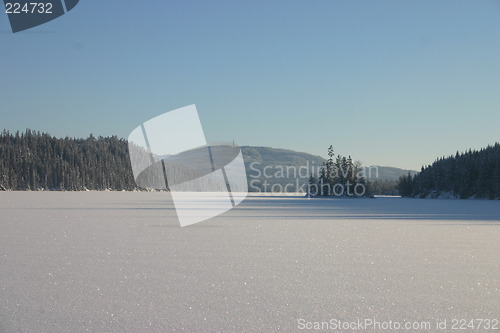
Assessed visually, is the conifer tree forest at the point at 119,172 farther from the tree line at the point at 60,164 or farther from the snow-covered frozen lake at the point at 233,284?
the snow-covered frozen lake at the point at 233,284

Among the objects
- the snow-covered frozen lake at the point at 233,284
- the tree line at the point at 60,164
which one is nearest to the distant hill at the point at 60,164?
the tree line at the point at 60,164

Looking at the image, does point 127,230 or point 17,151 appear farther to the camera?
point 17,151

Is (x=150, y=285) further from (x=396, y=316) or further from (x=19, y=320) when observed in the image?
(x=396, y=316)

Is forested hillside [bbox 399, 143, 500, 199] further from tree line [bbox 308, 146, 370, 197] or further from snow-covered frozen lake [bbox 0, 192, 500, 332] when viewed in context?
snow-covered frozen lake [bbox 0, 192, 500, 332]

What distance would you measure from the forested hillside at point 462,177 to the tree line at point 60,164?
81.6 metres

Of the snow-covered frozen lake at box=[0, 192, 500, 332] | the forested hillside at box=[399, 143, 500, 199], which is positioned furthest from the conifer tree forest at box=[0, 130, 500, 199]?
the snow-covered frozen lake at box=[0, 192, 500, 332]

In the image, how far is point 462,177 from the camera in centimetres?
8756

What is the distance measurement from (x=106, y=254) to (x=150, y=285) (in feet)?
9.91

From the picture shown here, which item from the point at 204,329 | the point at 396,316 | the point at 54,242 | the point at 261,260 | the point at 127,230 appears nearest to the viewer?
the point at 204,329

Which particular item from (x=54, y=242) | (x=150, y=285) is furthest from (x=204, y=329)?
(x=54, y=242)

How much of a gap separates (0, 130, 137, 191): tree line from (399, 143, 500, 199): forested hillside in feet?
268

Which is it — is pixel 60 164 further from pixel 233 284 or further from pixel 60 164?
pixel 233 284

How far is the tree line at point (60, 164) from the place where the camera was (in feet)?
390

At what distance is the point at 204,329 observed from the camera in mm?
4059
